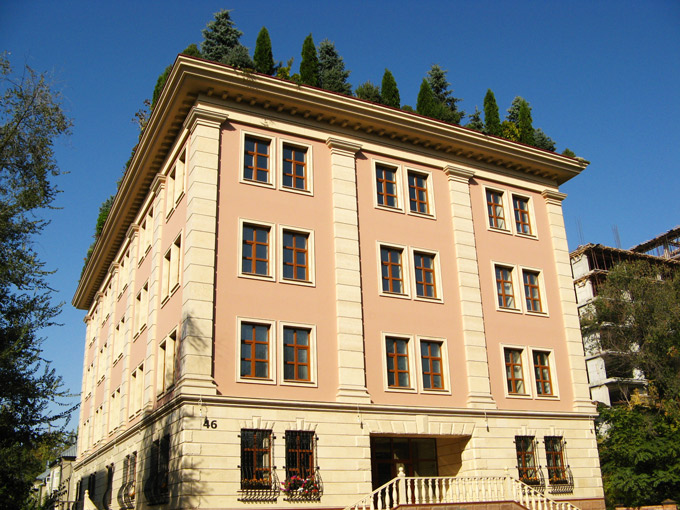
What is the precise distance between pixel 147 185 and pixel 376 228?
42.3ft

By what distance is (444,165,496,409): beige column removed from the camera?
27.7 meters

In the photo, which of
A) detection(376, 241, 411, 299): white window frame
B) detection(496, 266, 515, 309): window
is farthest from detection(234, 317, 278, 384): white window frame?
detection(496, 266, 515, 309): window

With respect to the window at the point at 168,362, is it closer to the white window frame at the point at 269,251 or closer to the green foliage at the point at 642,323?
the white window frame at the point at 269,251

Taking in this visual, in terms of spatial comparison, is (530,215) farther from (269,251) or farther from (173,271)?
(173,271)

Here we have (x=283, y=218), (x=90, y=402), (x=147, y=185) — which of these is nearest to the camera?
(x=283, y=218)

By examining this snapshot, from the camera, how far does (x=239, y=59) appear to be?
26.5 m

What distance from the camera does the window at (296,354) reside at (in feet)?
79.7

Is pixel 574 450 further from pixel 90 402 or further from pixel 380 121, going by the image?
→ pixel 90 402

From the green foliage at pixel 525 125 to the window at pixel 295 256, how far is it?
53.4ft

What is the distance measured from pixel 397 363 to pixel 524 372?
670cm

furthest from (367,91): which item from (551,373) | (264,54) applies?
(551,373)

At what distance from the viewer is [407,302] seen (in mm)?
27609

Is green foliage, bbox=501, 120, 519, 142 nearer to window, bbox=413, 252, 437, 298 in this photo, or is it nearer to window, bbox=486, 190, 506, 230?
window, bbox=486, 190, 506, 230

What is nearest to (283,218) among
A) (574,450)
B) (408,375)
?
(408,375)
